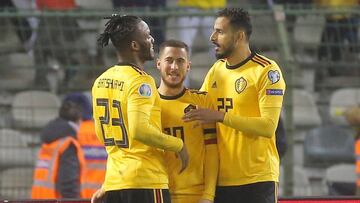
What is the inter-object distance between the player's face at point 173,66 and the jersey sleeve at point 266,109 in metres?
0.35

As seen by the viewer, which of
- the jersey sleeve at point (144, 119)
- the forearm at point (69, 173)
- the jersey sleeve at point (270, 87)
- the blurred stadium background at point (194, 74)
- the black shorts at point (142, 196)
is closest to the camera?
the jersey sleeve at point (144, 119)

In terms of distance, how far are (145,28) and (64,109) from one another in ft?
12.7

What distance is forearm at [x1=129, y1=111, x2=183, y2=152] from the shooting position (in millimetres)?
5895

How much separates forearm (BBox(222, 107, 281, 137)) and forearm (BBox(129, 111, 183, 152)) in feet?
1.23

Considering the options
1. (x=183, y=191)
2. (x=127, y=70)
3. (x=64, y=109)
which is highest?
(x=64, y=109)

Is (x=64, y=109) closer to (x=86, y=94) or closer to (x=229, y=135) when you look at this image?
(x=86, y=94)

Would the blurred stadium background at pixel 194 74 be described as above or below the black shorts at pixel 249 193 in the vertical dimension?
above

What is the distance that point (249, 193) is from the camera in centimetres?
632

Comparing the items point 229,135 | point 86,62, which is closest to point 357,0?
point 86,62

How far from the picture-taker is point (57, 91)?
10336 mm

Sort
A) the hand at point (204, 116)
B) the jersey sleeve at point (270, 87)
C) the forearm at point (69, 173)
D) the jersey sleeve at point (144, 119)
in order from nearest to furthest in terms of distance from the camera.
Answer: the jersey sleeve at point (144, 119)
the hand at point (204, 116)
the jersey sleeve at point (270, 87)
the forearm at point (69, 173)

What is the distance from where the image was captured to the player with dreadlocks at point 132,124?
5.93 m

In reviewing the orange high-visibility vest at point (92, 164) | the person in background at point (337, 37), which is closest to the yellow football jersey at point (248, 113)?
the orange high-visibility vest at point (92, 164)

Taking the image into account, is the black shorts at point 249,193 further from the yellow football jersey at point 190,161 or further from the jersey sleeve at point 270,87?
the jersey sleeve at point 270,87
